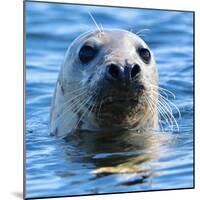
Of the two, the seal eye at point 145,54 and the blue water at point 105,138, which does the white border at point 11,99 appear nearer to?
the blue water at point 105,138

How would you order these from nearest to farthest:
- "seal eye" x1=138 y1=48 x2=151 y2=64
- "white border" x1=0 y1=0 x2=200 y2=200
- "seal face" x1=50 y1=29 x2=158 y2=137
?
"white border" x1=0 y1=0 x2=200 y2=200, "seal face" x1=50 y1=29 x2=158 y2=137, "seal eye" x1=138 y1=48 x2=151 y2=64

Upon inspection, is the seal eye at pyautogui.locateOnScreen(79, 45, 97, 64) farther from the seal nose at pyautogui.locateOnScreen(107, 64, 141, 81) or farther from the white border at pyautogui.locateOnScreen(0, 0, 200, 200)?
the white border at pyautogui.locateOnScreen(0, 0, 200, 200)

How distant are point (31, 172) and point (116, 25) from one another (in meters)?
1.07

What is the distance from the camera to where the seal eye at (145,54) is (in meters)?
4.05

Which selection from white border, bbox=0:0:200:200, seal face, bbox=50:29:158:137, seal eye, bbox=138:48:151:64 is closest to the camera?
white border, bbox=0:0:200:200

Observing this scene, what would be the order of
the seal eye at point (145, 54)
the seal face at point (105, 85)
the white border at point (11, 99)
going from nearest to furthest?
1. the white border at point (11, 99)
2. the seal face at point (105, 85)
3. the seal eye at point (145, 54)

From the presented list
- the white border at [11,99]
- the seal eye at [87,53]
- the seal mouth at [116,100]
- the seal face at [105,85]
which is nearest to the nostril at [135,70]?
the seal face at [105,85]

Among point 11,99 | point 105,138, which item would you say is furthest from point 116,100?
point 11,99

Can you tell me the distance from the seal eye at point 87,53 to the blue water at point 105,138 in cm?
10

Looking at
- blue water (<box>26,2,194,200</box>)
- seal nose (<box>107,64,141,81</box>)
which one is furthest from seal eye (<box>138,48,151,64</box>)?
seal nose (<box>107,64,141,81</box>)

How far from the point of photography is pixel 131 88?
3.88m

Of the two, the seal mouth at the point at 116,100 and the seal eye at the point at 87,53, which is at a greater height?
the seal eye at the point at 87,53

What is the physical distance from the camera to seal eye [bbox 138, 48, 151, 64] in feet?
13.3

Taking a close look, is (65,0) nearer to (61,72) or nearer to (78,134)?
(61,72)
